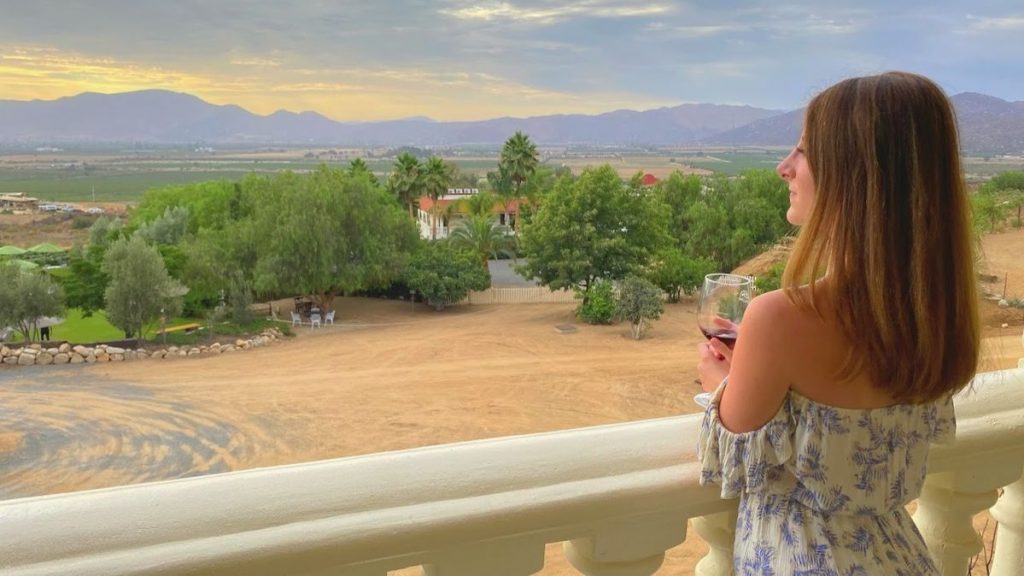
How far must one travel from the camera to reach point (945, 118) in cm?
57

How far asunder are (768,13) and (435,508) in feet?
182

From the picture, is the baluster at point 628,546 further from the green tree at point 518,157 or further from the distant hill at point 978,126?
the green tree at point 518,157

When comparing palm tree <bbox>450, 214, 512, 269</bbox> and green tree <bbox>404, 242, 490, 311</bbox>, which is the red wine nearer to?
green tree <bbox>404, 242, 490, 311</bbox>

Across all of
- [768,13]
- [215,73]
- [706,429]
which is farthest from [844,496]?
[768,13]

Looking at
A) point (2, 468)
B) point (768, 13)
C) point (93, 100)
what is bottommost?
point (2, 468)

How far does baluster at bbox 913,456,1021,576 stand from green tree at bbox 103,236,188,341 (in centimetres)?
1503

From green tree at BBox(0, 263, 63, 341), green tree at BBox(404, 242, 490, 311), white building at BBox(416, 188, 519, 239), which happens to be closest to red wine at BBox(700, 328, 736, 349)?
green tree at BBox(0, 263, 63, 341)

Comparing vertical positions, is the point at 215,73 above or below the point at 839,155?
above

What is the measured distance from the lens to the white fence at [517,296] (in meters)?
18.2

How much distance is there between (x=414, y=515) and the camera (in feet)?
1.57

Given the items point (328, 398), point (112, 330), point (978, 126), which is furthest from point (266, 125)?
point (978, 126)

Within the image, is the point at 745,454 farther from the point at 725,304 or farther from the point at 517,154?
the point at 517,154

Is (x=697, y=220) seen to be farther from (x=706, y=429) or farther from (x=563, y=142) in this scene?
(x=563, y=142)

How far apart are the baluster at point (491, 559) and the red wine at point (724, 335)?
0.23 meters
